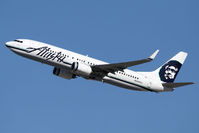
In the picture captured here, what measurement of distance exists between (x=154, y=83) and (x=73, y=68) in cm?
1279

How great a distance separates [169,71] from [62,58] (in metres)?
18.7

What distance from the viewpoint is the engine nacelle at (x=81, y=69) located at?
51.1 meters

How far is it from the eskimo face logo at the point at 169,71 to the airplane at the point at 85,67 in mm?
3374

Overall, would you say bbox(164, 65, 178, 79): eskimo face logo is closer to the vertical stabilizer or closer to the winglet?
the vertical stabilizer

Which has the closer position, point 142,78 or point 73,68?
point 73,68

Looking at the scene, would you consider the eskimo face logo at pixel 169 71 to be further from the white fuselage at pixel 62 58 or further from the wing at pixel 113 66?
the wing at pixel 113 66

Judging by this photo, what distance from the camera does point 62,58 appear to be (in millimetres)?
51469

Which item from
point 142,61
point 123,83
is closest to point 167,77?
Result: point 123,83

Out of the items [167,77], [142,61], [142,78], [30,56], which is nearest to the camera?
Result: [142,61]

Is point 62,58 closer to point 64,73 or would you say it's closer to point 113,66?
point 64,73

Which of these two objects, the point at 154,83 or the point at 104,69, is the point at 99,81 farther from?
the point at 154,83

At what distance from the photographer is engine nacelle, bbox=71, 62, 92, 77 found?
2013 inches

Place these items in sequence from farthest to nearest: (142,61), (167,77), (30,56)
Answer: (167,77) < (30,56) < (142,61)

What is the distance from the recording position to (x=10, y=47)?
171ft
